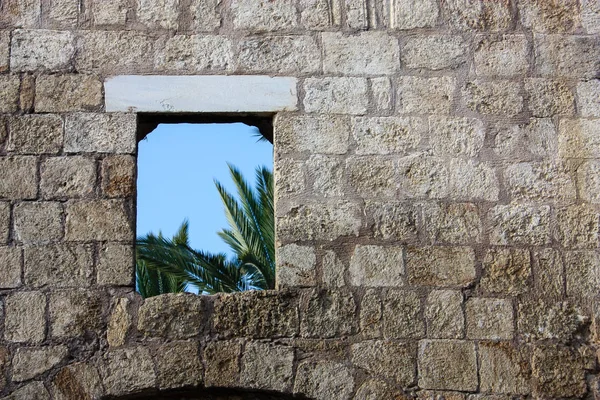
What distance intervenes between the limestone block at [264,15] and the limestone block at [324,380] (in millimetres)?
1758

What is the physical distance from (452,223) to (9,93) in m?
2.32

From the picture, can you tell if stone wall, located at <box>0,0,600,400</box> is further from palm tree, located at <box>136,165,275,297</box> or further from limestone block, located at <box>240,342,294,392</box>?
palm tree, located at <box>136,165,275,297</box>

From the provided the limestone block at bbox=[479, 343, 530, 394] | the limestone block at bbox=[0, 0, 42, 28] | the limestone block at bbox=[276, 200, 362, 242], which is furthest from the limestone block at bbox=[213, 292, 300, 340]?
the limestone block at bbox=[0, 0, 42, 28]

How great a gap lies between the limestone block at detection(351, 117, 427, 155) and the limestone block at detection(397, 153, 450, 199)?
7cm

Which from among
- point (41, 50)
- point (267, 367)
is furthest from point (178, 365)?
point (41, 50)

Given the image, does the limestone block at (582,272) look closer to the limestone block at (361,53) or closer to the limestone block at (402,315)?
the limestone block at (402,315)

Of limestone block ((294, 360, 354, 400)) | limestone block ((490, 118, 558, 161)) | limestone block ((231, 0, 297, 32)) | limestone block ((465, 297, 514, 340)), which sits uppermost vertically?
limestone block ((231, 0, 297, 32))

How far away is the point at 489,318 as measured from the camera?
4.81m

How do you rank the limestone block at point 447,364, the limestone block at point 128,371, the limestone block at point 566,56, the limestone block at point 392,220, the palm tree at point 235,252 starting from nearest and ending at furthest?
the limestone block at point 128,371
the limestone block at point 447,364
the limestone block at point 392,220
the limestone block at point 566,56
the palm tree at point 235,252

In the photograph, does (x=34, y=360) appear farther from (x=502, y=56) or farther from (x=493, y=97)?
(x=502, y=56)

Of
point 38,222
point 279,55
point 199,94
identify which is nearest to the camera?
point 38,222

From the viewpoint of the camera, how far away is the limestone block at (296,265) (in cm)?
481

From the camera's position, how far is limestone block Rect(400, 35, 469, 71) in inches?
204

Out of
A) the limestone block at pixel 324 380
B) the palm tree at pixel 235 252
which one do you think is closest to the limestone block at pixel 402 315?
the limestone block at pixel 324 380
